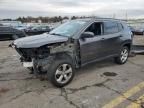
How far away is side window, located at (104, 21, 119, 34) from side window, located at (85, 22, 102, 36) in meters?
0.29

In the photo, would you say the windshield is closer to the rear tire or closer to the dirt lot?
the dirt lot

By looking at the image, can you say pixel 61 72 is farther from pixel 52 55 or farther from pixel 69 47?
pixel 69 47

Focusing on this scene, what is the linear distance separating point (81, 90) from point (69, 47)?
1238 mm

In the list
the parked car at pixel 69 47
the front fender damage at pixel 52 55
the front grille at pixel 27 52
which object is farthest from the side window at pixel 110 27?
the front grille at pixel 27 52

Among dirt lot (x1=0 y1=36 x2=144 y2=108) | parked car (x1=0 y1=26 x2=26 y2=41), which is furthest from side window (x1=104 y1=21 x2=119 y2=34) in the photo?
parked car (x1=0 y1=26 x2=26 y2=41)

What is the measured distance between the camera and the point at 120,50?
25.1ft

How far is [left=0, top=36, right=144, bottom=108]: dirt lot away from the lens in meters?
4.41

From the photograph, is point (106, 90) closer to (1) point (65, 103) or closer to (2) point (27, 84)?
(1) point (65, 103)

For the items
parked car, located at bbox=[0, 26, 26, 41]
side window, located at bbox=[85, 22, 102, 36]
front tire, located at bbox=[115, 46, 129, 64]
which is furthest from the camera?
parked car, located at bbox=[0, 26, 26, 41]

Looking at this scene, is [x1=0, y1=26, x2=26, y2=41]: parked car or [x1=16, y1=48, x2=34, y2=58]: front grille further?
[x1=0, y1=26, x2=26, y2=41]: parked car

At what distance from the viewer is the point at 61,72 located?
17.6 ft

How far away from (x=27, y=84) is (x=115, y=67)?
3.35 meters

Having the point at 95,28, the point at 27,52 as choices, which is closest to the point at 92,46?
the point at 95,28

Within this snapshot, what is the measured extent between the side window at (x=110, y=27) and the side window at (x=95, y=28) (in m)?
0.29
